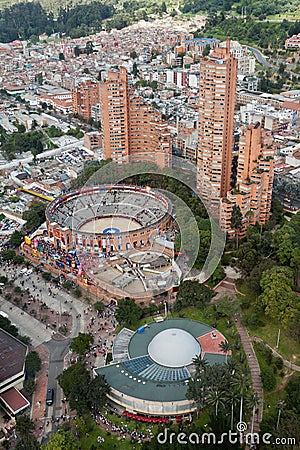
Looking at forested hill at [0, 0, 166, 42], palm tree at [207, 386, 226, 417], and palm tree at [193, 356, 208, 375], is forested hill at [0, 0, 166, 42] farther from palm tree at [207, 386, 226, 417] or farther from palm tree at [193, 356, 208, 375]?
palm tree at [207, 386, 226, 417]

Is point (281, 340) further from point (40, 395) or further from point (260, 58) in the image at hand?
point (260, 58)

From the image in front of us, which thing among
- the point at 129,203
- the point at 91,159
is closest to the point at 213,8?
the point at 91,159

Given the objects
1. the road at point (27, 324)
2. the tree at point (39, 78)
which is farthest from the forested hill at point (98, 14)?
the road at point (27, 324)

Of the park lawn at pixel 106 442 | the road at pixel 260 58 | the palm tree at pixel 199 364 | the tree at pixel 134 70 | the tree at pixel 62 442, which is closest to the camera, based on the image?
the tree at pixel 62 442

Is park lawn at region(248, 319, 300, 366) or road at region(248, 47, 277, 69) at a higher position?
road at region(248, 47, 277, 69)

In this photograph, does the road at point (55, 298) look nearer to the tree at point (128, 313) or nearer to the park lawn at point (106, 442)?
the tree at point (128, 313)

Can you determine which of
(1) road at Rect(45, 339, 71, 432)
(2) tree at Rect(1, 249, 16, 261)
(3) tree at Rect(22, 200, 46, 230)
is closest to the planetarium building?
(1) road at Rect(45, 339, 71, 432)

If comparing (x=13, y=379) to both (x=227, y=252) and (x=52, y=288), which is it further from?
(x=227, y=252)
